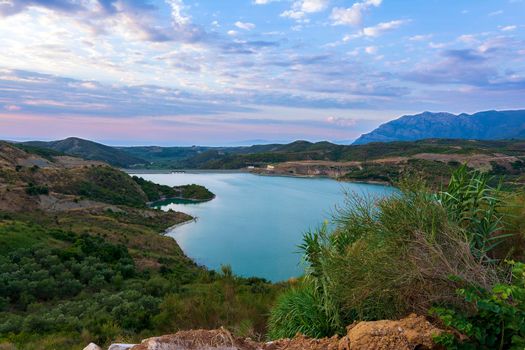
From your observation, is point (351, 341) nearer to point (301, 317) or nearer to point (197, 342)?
point (197, 342)

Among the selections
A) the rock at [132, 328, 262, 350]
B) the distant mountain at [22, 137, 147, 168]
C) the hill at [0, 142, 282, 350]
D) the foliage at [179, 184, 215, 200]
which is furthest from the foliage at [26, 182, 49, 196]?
the distant mountain at [22, 137, 147, 168]

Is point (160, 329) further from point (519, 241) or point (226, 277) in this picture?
point (519, 241)

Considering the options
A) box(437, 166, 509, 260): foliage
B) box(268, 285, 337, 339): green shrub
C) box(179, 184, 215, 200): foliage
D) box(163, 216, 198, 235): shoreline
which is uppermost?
box(437, 166, 509, 260): foliage

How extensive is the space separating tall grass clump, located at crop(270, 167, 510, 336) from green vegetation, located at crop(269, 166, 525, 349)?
1 cm

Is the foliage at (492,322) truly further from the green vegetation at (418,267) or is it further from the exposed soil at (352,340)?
the exposed soil at (352,340)

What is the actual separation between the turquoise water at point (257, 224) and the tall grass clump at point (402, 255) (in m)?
0.87

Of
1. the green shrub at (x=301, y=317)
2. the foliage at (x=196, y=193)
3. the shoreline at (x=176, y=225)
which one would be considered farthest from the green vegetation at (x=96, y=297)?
the foliage at (x=196, y=193)

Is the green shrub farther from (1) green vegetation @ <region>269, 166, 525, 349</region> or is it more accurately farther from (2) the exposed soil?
(2) the exposed soil

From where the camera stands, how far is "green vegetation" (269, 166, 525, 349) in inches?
126

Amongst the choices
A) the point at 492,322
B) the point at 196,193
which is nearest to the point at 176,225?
the point at 196,193

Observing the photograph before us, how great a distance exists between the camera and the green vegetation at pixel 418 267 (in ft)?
10.5

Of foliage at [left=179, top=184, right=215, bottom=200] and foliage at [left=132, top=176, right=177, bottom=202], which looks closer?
foliage at [left=132, top=176, right=177, bottom=202]

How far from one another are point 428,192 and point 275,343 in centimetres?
271

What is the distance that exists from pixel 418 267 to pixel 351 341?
0.97m
